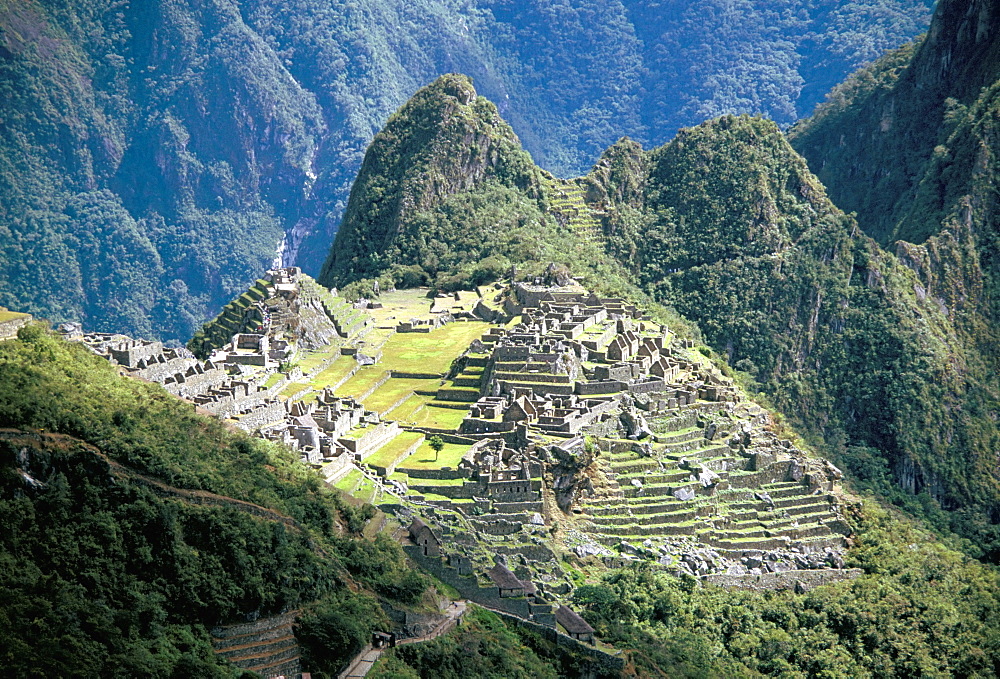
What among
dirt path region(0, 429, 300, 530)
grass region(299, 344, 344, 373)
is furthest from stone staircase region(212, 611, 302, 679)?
grass region(299, 344, 344, 373)

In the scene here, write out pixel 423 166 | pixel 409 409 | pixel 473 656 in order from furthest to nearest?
pixel 423 166 < pixel 409 409 < pixel 473 656

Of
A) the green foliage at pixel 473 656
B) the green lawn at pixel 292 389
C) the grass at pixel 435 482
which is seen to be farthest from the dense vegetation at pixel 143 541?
the green lawn at pixel 292 389

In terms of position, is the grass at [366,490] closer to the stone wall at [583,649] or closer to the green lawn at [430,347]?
the stone wall at [583,649]

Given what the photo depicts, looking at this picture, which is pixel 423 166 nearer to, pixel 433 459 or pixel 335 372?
pixel 335 372

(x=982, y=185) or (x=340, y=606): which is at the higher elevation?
(x=982, y=185)

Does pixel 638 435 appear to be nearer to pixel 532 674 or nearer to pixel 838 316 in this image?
pixel 532 674

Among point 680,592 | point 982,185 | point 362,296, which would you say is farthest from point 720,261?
point 680,592

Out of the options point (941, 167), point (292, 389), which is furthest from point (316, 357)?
point (941, 167)
